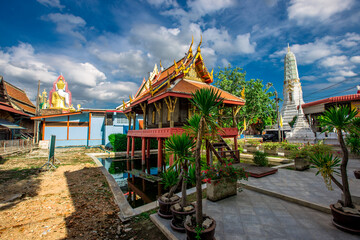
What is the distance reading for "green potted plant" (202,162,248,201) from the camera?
5066 mm

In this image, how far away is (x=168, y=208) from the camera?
408cm

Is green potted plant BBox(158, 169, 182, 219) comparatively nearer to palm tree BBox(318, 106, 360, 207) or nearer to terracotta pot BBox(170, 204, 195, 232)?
terracotta pot BBox(170, 204, 195, 232)

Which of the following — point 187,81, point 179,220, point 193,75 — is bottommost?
point 179,220

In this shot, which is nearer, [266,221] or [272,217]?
[266,221]

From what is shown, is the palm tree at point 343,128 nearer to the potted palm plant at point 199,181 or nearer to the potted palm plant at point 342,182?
the potted palm plant at point 342,182

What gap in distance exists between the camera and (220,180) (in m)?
5.20

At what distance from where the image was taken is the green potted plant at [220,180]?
5066 millimetres

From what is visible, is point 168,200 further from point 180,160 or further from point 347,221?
point 347,221

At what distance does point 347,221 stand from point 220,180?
9.18 feet

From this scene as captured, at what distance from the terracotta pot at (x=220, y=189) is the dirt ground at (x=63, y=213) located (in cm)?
195

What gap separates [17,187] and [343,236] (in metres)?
10.3

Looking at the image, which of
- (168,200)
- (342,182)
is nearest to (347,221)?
(342,182)

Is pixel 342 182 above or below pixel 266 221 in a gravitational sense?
above

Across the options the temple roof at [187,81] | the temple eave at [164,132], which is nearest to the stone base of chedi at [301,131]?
the temple eave at [164,132]
